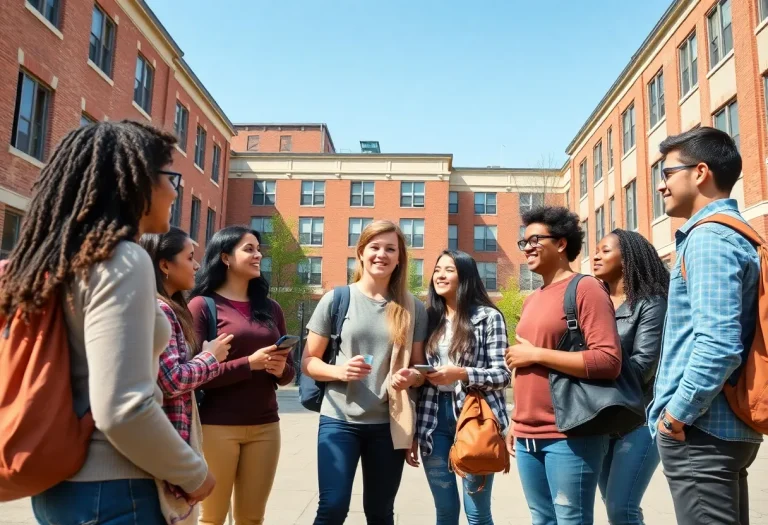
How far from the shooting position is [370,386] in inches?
141

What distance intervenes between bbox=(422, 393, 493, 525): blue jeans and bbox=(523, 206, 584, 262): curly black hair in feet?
4.49

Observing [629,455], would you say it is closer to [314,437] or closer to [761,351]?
[761,351]

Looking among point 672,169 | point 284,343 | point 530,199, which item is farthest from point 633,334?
point 530,199

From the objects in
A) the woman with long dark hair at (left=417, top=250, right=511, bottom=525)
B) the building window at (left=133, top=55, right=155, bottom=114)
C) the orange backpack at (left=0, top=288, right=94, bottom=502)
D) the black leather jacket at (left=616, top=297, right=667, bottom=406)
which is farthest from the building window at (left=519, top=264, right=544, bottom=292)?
the orange backpack at (left=0, top=288, right=94, bottom=502)

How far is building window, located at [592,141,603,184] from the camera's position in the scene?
32312 mm

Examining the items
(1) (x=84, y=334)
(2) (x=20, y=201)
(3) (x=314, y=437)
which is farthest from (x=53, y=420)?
(2) (x=20, y=201)

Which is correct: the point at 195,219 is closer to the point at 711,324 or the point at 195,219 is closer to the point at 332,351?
the point at 332,351

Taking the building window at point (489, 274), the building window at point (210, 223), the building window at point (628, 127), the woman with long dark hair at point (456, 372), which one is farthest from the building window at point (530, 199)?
the woman with long dark hair at point (456, 372)

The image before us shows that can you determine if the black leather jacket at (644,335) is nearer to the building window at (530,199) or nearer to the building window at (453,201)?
the building window at (530,199)

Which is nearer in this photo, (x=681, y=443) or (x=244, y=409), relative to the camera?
(x=681, y=443)

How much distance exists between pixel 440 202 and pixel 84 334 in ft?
133

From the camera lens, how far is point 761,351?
7.72 feet

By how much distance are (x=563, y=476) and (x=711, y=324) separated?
3.79ft

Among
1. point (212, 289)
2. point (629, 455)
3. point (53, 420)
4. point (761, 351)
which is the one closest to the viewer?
point (53, 420)
